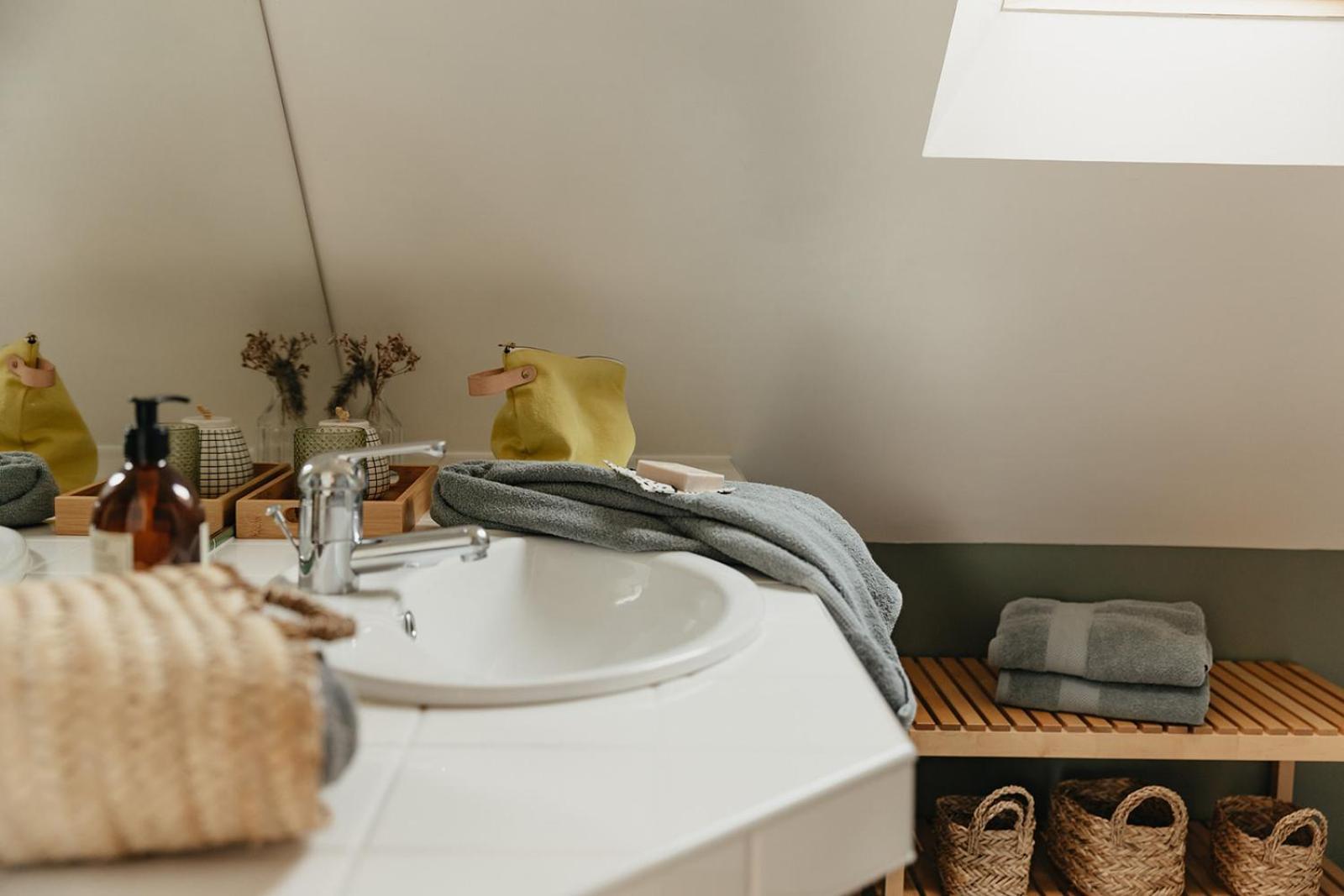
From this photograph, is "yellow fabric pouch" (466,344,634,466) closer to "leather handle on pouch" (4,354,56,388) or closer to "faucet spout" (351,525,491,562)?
"faucet spout" (351,525,491,562)

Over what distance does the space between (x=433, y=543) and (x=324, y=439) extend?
485mm

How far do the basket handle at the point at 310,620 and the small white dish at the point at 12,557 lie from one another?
0.50m

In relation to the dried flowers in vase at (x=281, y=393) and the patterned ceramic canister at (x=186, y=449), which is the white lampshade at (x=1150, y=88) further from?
the patterned ceramic canister at (x=186, y=449)

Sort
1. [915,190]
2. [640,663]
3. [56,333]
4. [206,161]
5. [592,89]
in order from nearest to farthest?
[640,663]
[56,333]
[206,161]
[592,89]
[915,190]

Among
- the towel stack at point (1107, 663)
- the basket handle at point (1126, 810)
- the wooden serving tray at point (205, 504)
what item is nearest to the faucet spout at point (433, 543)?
the wooden serving tray at point (205, 504)

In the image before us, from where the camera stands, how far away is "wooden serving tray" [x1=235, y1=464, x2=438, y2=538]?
4.33 feet

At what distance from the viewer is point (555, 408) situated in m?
1.53

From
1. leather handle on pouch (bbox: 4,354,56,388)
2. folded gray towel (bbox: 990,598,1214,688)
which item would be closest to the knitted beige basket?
leather handle on pouch (bbox: 4,354,56,388)

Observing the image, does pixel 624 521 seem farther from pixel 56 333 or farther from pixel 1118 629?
pixel 1118 629

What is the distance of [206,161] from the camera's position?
1.25 meters

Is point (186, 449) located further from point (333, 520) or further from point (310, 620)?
point (310, 620)

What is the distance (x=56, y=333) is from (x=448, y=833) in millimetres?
729

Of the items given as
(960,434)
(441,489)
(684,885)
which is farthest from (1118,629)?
(684,885)

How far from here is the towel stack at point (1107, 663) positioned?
181cm
